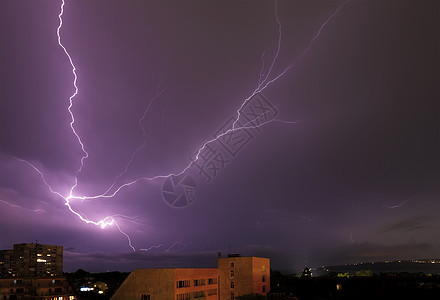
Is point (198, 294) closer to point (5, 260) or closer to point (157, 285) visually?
point (157, 285)

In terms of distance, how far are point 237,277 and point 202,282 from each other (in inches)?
261

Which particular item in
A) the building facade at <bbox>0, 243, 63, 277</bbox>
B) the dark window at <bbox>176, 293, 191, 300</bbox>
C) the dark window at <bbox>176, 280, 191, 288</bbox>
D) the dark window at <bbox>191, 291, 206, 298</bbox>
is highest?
the dark window at <bbox>176, 280, 191, 288</bbox>

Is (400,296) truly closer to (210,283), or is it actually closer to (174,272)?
(210,283)

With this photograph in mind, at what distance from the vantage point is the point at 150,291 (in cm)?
3011

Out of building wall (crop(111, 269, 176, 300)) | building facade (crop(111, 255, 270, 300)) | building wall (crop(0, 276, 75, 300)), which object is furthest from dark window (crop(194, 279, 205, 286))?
building wall (crop(0, 276, 75, 300))

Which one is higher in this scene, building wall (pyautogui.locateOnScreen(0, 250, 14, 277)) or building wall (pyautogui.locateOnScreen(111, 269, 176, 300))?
building wall (pyautogui.locateOnScreen(111, 269, 176, 300))

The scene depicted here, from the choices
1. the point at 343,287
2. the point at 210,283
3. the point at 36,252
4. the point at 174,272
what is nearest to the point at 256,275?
the point at 210,283

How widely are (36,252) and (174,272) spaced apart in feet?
260

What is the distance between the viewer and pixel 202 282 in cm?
3578

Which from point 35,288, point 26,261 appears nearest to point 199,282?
point 35,288

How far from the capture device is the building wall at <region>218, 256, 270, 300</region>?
1587 inches

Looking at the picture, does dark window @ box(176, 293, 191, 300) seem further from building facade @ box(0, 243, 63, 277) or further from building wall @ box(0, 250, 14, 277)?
building wall @ box(0, 250, 14, 277)

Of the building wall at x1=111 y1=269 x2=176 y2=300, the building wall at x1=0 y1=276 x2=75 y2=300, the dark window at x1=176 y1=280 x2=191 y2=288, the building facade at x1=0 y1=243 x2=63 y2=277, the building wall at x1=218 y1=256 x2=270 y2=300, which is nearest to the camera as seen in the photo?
the building wall at x1=111 y1=269 x2=176 y2=300

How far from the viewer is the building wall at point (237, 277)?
1587 inches
